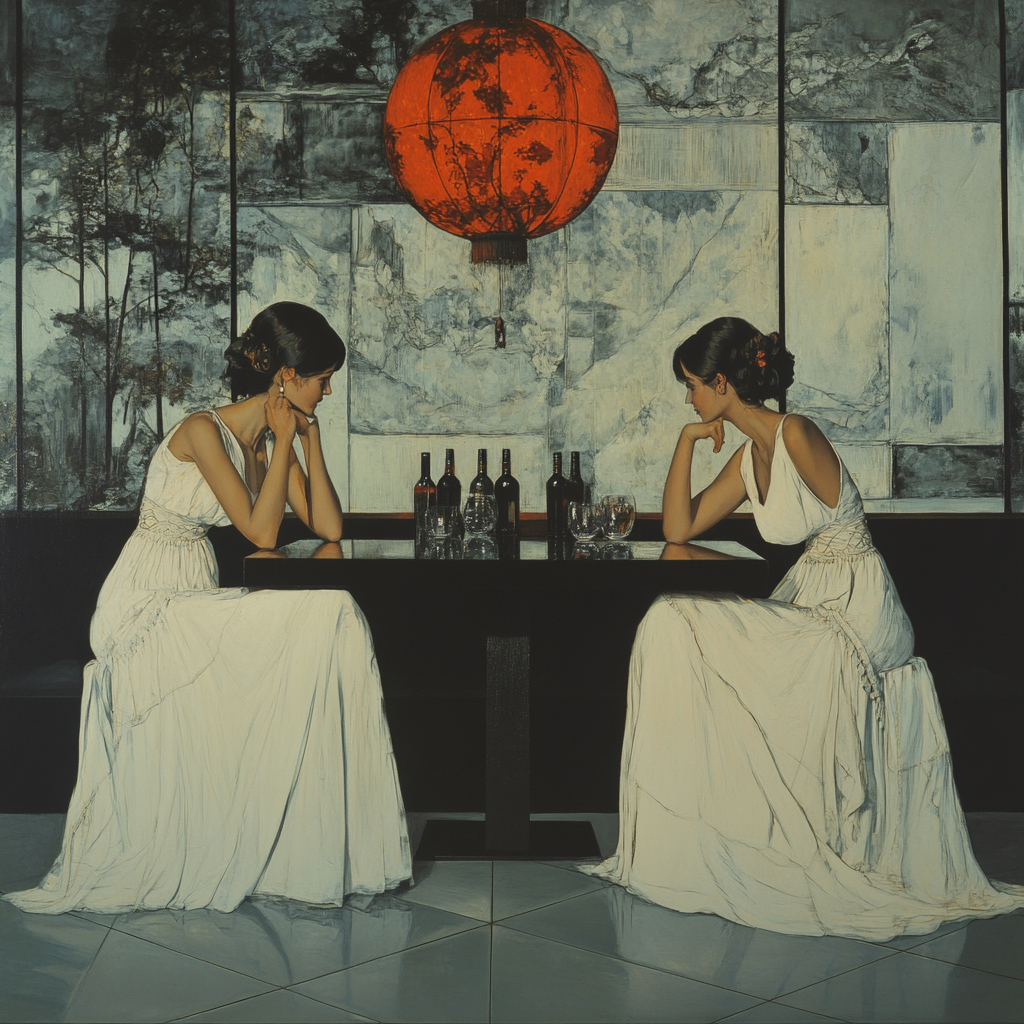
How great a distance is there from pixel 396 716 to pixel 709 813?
1255mm

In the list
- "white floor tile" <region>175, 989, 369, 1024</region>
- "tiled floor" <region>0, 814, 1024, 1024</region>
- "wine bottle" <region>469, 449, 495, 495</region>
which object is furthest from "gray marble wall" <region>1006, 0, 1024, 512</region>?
"white floor tile" <region>175, 989, 369, 1024</region>

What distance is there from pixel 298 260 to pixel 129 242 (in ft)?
1.87

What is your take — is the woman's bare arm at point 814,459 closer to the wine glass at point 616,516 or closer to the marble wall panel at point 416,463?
the wine glass at point 616,516

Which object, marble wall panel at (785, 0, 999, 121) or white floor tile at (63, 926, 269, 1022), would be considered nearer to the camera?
white floor tile at (63, 926, 269, 1022)

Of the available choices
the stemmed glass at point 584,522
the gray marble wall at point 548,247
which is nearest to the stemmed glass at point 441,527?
the stemmed glass at point 584,522

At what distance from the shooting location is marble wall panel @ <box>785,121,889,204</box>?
403 centimetres

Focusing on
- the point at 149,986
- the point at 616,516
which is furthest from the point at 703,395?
the point at 149,986

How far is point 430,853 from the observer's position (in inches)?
128

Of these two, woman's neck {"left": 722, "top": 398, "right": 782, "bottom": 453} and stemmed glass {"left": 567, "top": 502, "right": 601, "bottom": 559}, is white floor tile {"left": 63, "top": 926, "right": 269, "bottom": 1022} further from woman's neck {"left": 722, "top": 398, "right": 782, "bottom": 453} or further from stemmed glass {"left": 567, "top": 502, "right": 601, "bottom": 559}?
woman's neck {"left": 722, "top": 398, "right": 782, "bottom": 453}

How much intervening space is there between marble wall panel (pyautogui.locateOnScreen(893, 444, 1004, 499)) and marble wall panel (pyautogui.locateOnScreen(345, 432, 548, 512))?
1.18 meters

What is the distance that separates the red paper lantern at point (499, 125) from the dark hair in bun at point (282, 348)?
0.66 m

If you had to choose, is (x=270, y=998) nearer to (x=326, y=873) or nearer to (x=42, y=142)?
(x=326, y=873)

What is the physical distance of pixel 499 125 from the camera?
99.0 inches

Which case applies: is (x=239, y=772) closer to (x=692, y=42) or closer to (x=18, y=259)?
(x=18, y=259)
